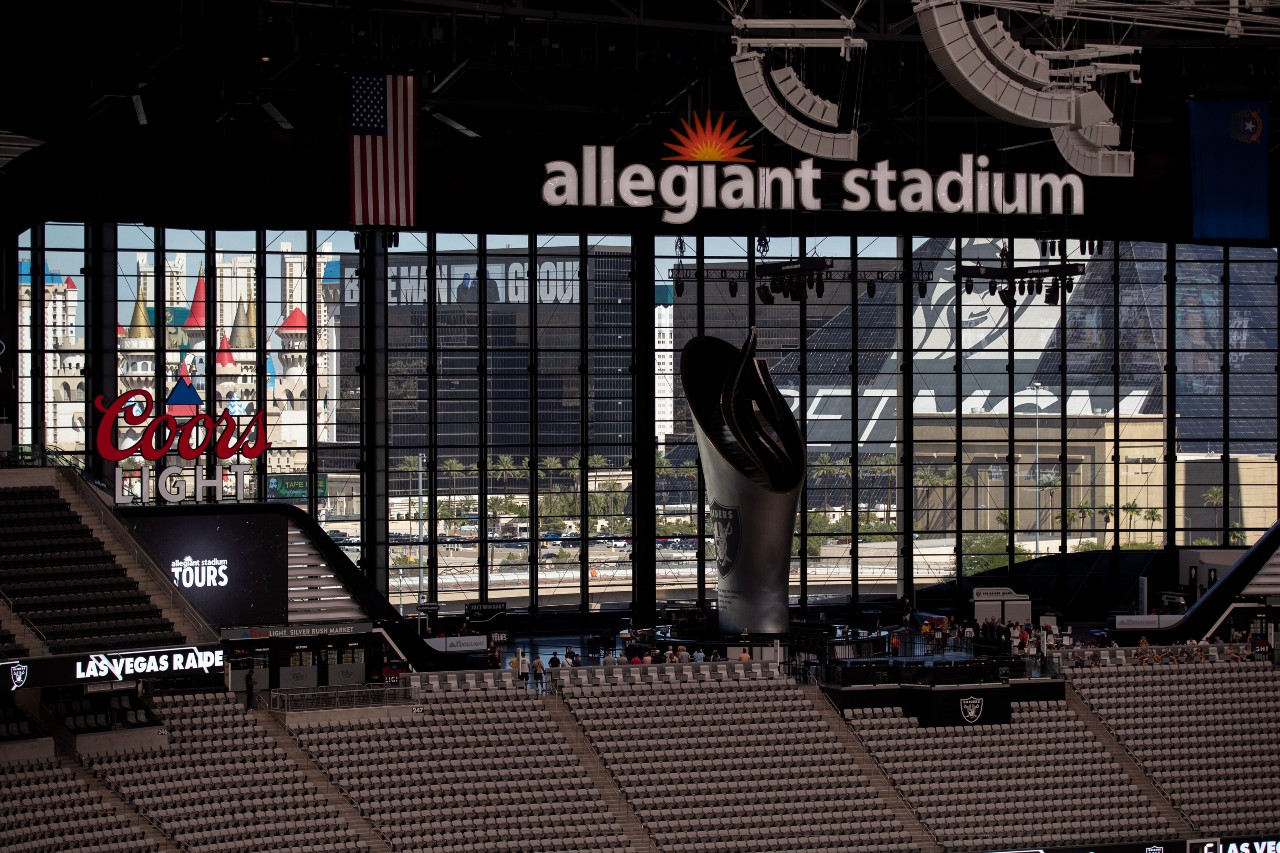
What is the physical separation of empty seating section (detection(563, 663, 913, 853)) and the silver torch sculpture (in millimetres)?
2519

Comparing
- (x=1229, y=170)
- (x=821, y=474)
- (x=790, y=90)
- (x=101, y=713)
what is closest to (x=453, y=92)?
(x=821, y=474)

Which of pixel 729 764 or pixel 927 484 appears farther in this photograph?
pixel 927 484

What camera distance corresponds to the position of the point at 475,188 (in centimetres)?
4162

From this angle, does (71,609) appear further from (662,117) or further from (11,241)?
(662,117)

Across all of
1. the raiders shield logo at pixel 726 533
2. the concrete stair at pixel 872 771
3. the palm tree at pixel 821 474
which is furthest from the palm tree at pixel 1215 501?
the concrete stair at pixel 872 771

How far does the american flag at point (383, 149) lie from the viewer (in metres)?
39.1

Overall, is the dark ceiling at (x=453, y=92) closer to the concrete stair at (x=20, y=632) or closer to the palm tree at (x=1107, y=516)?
the palm tree at (x=1107, y=516)

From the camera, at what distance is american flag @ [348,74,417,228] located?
128 feet

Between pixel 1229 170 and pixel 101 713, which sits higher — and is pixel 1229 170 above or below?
above

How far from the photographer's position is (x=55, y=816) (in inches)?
1099

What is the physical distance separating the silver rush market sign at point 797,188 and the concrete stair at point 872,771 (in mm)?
12069

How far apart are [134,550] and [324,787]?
5992 mm

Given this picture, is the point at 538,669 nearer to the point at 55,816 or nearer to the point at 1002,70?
the point at 55,816

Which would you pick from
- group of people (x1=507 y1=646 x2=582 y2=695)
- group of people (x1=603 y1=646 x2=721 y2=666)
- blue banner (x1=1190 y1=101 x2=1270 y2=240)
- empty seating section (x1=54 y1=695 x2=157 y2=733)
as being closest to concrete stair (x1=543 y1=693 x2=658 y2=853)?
group of people (x1=507 y1=646 x2=582 y2=695)
